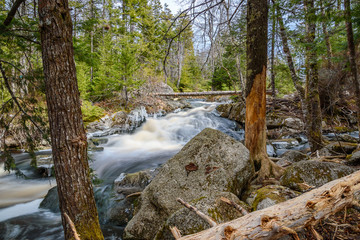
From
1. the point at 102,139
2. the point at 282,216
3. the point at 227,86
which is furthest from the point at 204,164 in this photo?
the point at 227,86

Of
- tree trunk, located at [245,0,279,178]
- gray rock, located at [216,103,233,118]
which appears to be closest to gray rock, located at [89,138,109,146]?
gray rock, located at [216,103,233,118]

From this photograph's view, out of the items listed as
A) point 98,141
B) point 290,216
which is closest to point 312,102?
point 290,216

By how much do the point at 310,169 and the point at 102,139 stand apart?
10.4m

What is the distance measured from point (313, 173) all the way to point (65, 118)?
3845 mm

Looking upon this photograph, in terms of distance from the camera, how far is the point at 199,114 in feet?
50.9

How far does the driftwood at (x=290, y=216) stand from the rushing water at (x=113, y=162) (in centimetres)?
354

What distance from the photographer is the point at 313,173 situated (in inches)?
129

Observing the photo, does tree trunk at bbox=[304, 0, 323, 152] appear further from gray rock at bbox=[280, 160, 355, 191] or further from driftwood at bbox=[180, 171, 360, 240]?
driftwood at bbox=[180, 171, 360, 240]

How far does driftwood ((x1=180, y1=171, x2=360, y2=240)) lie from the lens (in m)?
1.66

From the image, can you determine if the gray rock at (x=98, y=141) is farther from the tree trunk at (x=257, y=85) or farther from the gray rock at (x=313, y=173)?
the gray rock at (x=313, y=173)

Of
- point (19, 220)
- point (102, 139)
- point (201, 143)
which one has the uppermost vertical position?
point (201, 143)

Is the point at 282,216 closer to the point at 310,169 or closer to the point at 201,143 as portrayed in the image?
the point at 310,169

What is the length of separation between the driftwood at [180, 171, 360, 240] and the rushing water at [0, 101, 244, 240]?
11.6 feet

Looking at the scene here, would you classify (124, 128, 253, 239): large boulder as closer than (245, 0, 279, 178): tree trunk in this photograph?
Yes
